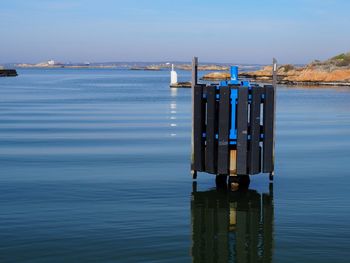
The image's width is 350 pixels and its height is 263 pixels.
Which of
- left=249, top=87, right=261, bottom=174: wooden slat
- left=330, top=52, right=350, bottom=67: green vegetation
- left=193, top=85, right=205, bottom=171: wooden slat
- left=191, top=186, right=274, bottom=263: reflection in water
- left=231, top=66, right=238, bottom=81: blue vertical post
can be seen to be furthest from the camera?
left=330, top=52, right=350, bottom=67: green vegetation

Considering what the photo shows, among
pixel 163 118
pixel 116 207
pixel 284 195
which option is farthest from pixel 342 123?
pixel 116 207

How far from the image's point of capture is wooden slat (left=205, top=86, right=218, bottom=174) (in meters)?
13.1

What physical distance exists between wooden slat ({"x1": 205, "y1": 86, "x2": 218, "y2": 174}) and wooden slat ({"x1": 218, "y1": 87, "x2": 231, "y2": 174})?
0.17 meters

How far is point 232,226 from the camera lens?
11414mm

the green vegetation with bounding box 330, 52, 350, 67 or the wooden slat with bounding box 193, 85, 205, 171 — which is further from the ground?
the wooden slat with bounding box 193, 85, 205, 171

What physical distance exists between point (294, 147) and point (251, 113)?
9979 mm

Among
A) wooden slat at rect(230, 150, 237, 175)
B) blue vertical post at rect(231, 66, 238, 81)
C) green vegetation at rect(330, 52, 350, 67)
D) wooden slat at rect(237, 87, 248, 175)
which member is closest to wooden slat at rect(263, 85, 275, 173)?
wooden slat at rect(237, 87, 248, 175)

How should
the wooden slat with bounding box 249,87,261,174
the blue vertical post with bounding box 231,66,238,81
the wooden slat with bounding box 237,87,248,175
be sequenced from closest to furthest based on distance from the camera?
the wooden slat with bounding box 237,87,248,175
the wooden slat with bounding box 249,87,261,174
the blue vertical post with bounding box 231,66,238,81

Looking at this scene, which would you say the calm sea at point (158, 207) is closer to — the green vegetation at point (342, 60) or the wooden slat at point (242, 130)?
the wooden slat at point (242, 130)

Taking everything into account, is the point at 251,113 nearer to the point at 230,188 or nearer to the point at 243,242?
the point at 230,188

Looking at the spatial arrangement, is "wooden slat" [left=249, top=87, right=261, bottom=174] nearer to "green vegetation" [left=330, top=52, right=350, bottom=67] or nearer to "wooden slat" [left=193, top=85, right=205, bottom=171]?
"wooden slat" [left=193, top=85, right=205, bottom=171]

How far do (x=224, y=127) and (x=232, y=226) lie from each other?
2480 mm

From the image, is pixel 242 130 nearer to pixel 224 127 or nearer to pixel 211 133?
pixel 224 127

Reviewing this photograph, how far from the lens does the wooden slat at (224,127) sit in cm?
1300
